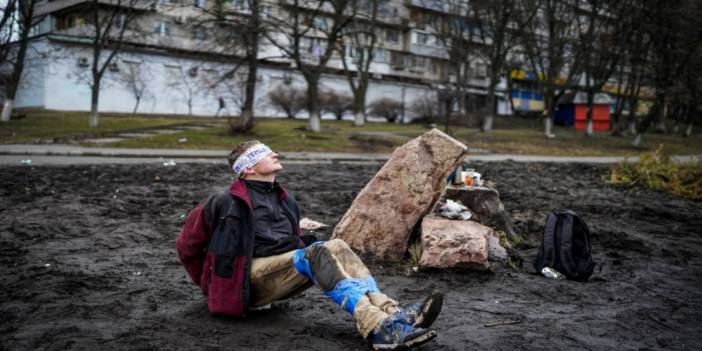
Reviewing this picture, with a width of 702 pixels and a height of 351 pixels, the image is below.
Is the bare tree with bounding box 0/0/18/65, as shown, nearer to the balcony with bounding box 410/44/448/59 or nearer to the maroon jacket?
the maroon jacket

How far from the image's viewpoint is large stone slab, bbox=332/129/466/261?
6594 millimetres

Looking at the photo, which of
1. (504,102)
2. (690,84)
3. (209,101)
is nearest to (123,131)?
(209,101)

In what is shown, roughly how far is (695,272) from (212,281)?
525 centimetres

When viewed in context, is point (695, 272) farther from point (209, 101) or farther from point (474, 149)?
point (209, 101)

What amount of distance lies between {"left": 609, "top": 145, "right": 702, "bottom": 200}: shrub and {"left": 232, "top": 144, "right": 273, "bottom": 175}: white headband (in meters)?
11.7

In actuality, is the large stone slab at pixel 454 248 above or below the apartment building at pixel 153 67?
below

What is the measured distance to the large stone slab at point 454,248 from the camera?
609cm

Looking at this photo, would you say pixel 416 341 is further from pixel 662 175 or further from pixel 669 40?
pixel 669 40

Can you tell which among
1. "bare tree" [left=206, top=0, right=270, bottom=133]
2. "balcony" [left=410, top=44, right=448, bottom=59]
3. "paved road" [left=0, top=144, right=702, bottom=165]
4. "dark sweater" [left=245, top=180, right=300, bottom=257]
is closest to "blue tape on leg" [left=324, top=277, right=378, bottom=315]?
"dark sweater" [left=245, top=180, right=300, bottom=257]

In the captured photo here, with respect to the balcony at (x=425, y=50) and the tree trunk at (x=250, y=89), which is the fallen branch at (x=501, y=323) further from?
the balcony at (x=425, y=50)

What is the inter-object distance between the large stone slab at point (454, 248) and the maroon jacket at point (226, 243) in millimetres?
2383

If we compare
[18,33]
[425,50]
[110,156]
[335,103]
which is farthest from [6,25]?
[425,50]

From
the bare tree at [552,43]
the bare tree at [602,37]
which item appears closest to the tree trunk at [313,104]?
the bare tree at [552,43]

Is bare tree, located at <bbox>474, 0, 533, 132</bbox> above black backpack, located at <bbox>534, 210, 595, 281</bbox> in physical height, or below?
above
